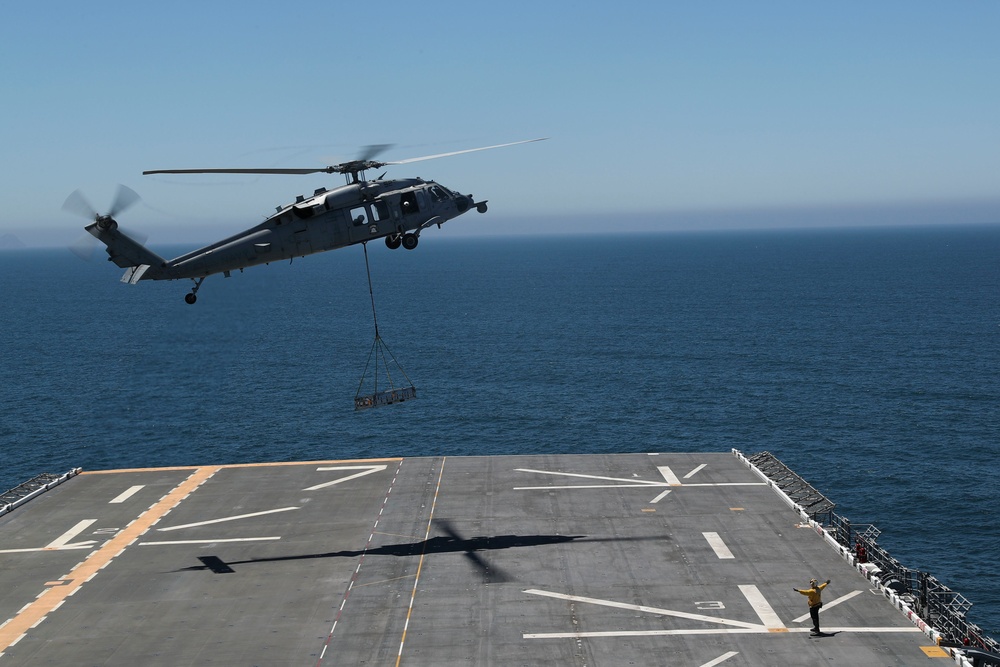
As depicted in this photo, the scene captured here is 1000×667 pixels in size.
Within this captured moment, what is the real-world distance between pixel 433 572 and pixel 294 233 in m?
17.6

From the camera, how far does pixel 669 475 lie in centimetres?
5881

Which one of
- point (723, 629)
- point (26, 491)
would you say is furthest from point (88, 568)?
point (723, 629)

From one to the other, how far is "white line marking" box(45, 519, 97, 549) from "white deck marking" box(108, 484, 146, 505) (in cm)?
349

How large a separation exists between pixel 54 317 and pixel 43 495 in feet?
480

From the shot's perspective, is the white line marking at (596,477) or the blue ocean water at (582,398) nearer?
the white line marking at (596,477)

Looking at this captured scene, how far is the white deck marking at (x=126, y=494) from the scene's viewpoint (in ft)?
183

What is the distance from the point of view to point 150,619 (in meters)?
39.2

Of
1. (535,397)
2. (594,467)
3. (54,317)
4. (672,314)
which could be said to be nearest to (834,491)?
(594,467)

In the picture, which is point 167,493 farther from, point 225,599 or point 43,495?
point 225,599

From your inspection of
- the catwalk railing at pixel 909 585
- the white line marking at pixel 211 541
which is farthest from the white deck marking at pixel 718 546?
the white line marking at pixel 211 541

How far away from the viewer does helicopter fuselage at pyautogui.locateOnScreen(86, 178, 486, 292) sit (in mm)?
43062

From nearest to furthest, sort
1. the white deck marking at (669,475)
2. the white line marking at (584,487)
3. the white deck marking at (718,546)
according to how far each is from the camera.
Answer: the white deck marking at (718,546) → the white line marking at (584,487) → the white deck marking at (669,475)

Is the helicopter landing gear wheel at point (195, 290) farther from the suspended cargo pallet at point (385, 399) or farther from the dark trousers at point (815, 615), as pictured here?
the dark trousers at point (815, 615)

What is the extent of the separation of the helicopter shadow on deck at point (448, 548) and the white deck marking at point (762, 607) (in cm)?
708
